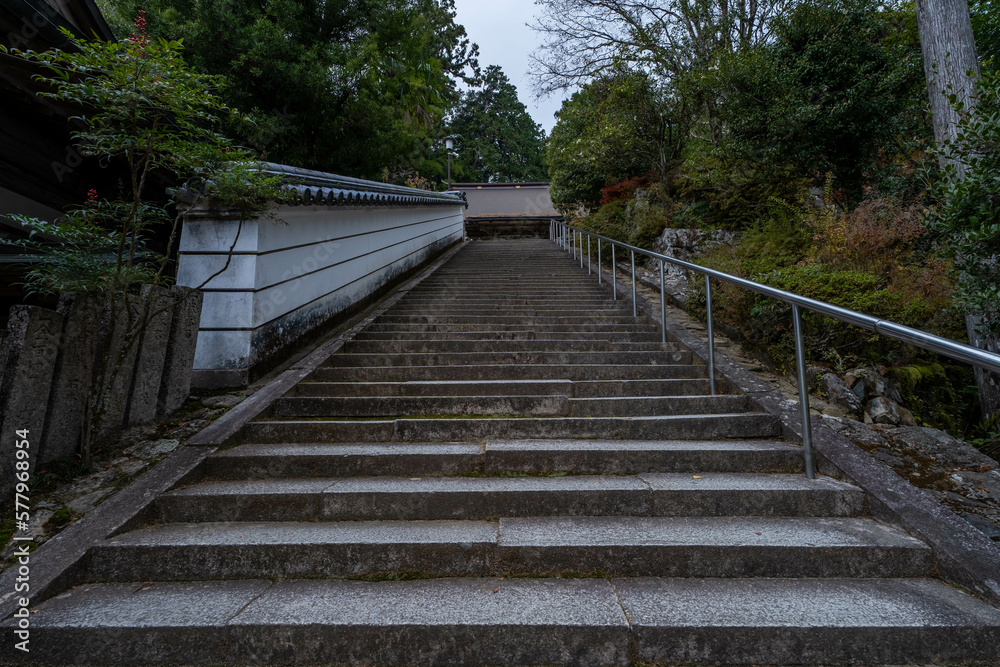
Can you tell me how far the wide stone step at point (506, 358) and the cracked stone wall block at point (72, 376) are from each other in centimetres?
180

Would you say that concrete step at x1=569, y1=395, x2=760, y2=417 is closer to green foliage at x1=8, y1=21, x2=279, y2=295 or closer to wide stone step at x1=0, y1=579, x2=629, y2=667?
wide stone step at x1=0, y1=579, x2=629, y2=667

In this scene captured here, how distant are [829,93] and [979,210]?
161 inches

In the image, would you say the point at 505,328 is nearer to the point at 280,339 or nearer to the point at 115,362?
the point at 280,339

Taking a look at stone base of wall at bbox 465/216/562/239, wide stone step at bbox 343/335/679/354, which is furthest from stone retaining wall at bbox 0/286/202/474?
stone base of wall at bbox 465/216/562/239

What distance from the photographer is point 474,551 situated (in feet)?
6.87

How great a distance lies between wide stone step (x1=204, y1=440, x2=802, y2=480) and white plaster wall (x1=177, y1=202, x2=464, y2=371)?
4.42ft

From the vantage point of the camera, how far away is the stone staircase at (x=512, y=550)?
1.73 m

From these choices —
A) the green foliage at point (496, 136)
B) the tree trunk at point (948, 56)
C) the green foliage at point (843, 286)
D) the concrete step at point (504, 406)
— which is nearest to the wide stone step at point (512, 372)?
the concrete step at point (504, 406)

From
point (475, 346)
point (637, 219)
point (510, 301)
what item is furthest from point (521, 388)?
point (637, 219)

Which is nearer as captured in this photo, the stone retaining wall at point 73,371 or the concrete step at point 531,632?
the concrete step at point 531,632

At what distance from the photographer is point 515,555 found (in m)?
2.08

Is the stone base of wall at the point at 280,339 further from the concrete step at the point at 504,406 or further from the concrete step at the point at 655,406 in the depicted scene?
the concrete step at the point at 655,406

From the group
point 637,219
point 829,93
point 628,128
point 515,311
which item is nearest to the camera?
point 515,311

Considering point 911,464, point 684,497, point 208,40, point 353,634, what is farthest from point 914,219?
point 208,40
